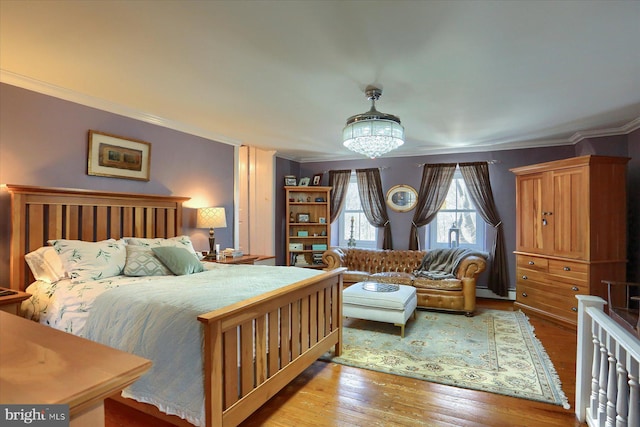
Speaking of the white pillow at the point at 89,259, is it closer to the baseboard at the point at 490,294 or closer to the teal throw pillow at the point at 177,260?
the teal throw pillow at the point at 177,260

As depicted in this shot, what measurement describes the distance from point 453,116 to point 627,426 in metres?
3.05

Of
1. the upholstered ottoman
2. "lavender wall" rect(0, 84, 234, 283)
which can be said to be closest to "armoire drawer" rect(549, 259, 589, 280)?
the upholstered ottoman

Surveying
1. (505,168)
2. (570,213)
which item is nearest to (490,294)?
(570,213)

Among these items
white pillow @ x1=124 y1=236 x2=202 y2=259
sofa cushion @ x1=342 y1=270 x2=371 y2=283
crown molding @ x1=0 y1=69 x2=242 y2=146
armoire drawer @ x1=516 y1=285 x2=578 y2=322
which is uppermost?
crown molding @ x1=0 y1=69 x2=242 y2=146

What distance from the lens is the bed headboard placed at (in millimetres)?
2730

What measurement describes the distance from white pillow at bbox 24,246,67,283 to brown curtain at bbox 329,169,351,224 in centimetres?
435

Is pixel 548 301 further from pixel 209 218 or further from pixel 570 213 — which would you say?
pixel 209 218

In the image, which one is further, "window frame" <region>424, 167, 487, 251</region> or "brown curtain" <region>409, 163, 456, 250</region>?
"brown curtain" <region>409, 163, 456, 250</region>

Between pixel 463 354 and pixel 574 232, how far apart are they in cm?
213

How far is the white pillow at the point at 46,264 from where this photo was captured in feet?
8.65

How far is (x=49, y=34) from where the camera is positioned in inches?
83.2

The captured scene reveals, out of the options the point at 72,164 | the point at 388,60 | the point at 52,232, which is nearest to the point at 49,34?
the point at 72,164

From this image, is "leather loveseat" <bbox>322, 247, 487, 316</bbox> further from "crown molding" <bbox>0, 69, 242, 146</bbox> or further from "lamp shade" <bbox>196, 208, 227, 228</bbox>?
"crown molding" <bbox>0, 69, 242, 146</bbox>

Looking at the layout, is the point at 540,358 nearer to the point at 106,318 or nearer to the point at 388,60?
the point at 388,60
